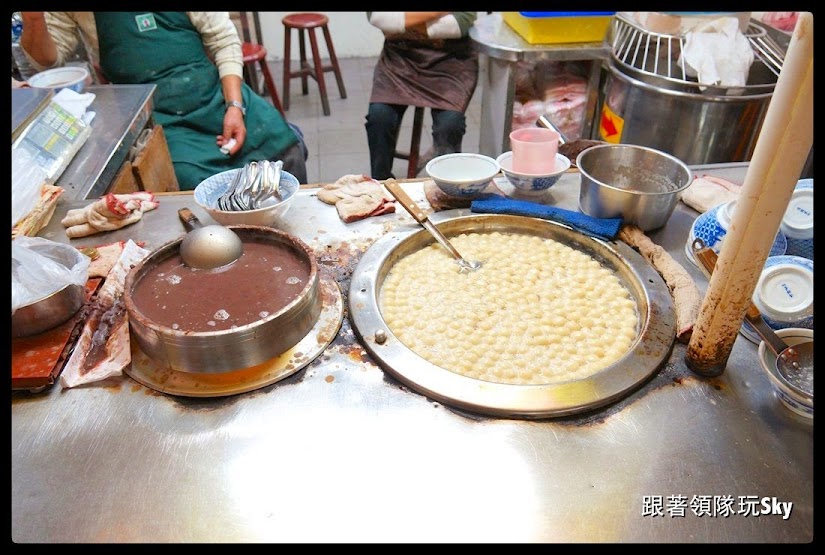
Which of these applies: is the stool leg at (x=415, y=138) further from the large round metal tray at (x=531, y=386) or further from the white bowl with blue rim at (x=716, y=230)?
the white bowl with blue rim at (x=716, y=230)

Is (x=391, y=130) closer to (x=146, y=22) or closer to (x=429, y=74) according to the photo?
(x=429, y=74)

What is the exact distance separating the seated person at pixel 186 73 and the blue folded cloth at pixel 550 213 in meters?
1.77

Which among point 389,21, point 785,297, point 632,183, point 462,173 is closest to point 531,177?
point 462,173

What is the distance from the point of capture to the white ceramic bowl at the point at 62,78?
2.78 m

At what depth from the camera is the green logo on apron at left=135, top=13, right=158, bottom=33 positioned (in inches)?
119

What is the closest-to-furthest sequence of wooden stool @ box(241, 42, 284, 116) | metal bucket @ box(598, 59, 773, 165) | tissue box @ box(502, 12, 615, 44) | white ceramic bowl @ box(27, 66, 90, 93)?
1. white ceramic bowl @ box(27, 66, 90, 93)
2. metal bucket @ box(598, 59, 773, 165)
3. tissue box @ box(502, 12, 615, 44)
4. wooden stool @ box(241, 42, 284, 116)

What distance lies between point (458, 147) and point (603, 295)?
2.58m

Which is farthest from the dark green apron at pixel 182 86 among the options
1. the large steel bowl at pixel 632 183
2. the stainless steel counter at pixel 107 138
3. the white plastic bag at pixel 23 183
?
the large steel bowl at pixel 632 183

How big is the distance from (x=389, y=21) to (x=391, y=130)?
0.72 meters

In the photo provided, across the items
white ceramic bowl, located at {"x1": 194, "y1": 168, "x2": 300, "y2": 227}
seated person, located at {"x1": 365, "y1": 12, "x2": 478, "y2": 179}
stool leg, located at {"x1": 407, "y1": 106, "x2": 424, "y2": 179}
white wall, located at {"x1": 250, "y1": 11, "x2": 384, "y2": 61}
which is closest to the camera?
white ceramic bowl, located at {"x1": 194, "y1": 168, "x2": 300, "y2": 227}

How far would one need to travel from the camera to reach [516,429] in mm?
1243

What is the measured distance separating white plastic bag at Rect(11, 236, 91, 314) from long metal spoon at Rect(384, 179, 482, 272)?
3.24 feet

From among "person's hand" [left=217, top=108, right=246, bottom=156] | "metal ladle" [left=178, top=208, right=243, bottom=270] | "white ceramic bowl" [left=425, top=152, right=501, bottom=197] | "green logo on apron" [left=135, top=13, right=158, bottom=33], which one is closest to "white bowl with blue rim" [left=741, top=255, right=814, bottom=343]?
"white ceramic bowl" [left=425, top=152, right=501, bottom=197]

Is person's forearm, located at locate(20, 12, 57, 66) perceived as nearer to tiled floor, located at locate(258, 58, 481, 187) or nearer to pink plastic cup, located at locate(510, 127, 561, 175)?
tiled floor, located at locate(258, 58, 481, 187)
